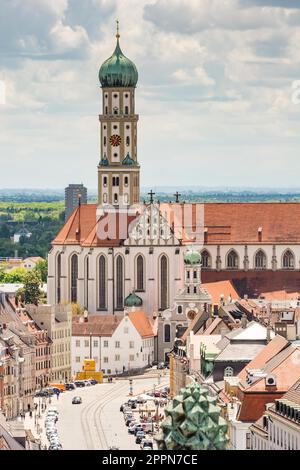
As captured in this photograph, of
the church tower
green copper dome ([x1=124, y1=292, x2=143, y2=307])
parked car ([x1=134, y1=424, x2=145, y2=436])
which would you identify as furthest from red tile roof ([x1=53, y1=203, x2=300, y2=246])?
parked car ([x1=134, y1=424, x2=145, y2=436])

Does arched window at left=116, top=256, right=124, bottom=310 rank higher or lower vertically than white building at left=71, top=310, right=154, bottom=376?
higher

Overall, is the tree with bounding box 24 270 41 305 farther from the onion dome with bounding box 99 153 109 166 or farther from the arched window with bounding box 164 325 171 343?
the arched window with bounding box 164 325 171 343

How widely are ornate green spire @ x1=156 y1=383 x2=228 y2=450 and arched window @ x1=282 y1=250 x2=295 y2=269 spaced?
114 meters

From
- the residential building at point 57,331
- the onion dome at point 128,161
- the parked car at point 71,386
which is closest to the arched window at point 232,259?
the onion dome at point 128,161

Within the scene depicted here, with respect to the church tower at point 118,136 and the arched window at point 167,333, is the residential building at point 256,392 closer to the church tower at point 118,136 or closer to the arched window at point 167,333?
the arched window at point 167,333

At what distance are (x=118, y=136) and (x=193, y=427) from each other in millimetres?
116833

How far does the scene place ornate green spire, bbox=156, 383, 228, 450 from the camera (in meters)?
35.2

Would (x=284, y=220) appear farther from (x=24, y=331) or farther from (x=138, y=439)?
(x=138, y=439)

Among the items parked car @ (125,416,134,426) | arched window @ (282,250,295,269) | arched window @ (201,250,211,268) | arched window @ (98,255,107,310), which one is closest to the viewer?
parked car @ (125,416,134,426)

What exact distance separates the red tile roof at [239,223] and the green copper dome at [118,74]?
28.4 feet

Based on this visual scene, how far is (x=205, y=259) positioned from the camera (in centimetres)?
14912

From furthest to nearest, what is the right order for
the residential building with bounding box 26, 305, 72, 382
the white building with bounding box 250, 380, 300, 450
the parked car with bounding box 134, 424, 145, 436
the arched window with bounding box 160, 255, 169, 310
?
→ the arched window with bounding box 160, 255, 169, 310 < the residential building with bounding box 26, 305, 72, 382 < the parked car with bounding box 134, 424, 145, 436 < the white building with bounding box 250, 380, 300, 450

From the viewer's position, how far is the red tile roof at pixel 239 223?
486ft

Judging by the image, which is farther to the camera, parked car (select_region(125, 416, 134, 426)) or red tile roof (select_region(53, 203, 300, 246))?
red tile roof (select_region(53, 203, 300, 246))
